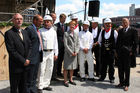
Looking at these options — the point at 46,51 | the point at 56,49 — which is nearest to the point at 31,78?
the point at 46,51

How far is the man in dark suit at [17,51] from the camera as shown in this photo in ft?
9.87

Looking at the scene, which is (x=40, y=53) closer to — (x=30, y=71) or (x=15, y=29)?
(x=30, y=71)

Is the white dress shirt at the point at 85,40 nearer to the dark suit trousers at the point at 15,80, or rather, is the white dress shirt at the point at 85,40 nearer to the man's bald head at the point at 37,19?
the man's bald head at the point at 37,19

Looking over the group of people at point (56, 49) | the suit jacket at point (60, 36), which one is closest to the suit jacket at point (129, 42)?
the group of people at point (56, 49)

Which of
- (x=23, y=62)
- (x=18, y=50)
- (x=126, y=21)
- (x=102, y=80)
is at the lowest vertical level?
(x=102, y=80)

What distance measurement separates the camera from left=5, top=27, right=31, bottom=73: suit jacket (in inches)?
118

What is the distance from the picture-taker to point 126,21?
4566 millimetres

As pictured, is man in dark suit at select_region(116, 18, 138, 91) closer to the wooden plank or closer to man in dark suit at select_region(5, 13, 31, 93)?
man in dark suit at select_region(5, 13, 31, 93)

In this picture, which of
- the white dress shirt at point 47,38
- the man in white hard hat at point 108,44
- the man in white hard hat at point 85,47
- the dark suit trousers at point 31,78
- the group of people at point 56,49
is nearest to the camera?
the group of people at point 56,49

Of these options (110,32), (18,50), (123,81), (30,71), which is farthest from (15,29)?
(123,81)

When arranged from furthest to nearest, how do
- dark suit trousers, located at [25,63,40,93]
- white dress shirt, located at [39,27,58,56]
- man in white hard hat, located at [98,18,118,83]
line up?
man in white hard hat, located at [98,18,118,83] < white dress shirt, located at [39,27,58,56] < dark suit trousers, located at [25,63,40,93]

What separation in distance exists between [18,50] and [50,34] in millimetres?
1268

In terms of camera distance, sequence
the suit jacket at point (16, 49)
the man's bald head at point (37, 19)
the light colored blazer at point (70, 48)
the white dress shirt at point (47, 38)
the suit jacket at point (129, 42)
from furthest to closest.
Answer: the light colored blazer at point (70, 48) → the suit jacket at point (129, 42) → the white dress shirt at point (47, 38) → the man's bald head at point (37, 19) → the suit jacket at point (16, 49)

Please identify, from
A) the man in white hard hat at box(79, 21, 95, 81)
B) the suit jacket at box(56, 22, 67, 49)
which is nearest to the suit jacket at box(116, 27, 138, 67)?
the man in white hard hat at box(79, 21, 95, 81)
